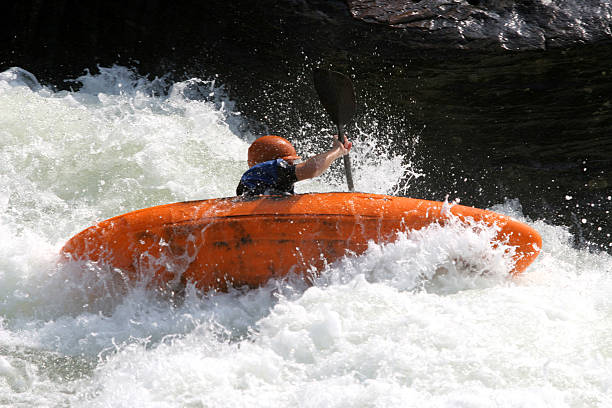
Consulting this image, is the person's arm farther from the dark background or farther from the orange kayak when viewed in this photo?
the dark background

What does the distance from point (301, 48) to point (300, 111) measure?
25.0 inches

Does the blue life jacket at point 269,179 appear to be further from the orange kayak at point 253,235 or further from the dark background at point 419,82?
the dark background at point 419,82

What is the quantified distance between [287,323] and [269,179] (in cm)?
95

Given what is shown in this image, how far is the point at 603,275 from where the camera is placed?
427 centimetres

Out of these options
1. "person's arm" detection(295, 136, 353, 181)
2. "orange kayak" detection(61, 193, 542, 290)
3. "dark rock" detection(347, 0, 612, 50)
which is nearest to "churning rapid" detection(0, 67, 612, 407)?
"orange kayak" detection(61, 193, 542, 290)

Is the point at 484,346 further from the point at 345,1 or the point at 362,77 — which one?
the point at 345,1

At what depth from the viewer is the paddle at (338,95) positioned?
4191 mm

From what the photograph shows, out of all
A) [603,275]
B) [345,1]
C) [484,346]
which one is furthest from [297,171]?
[345,1]

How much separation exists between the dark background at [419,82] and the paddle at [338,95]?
1.96 meters

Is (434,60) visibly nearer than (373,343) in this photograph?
No

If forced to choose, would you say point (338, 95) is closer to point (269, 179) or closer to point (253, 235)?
point (269, 179)

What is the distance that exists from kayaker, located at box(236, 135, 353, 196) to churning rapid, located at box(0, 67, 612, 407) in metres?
0.58

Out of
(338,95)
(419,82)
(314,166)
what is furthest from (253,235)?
(419,82)

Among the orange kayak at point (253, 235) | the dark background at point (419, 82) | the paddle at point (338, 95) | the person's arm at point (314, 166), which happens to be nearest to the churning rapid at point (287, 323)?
the orange kayak at point (253, 235)
